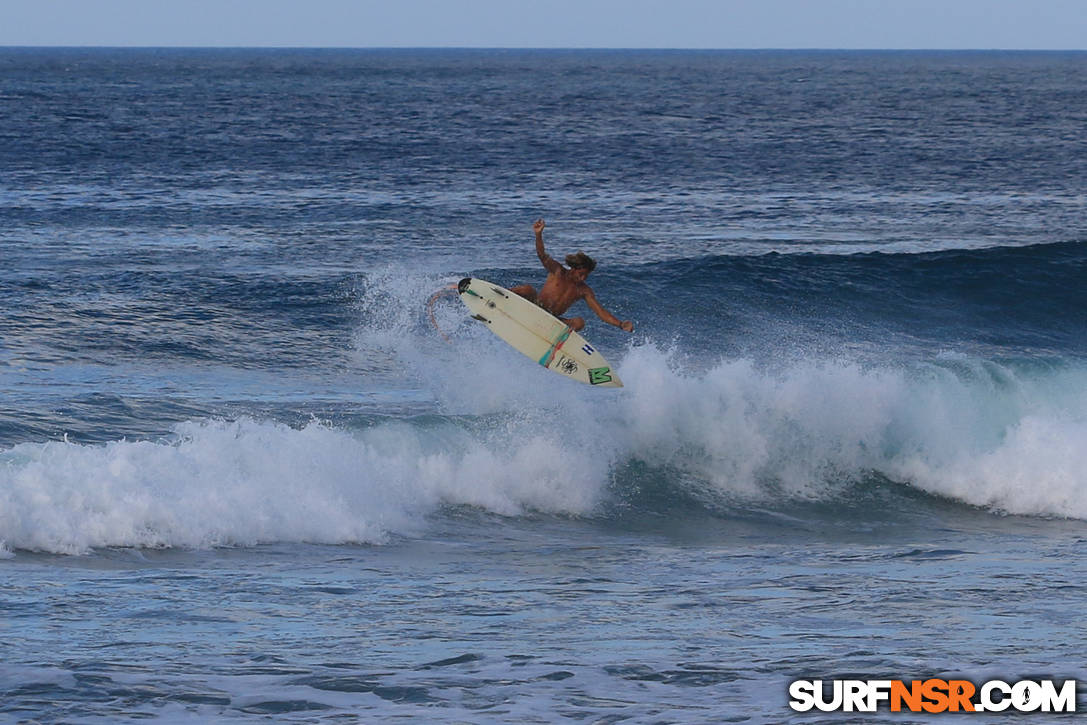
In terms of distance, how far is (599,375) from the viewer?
1462cm

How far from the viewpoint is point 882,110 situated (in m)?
87.8

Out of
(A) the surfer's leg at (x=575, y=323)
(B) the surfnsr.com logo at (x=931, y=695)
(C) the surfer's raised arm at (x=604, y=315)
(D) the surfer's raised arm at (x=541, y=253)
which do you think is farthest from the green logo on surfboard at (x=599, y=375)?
(B) the surfnsr.com logo at (x=931, y=695)

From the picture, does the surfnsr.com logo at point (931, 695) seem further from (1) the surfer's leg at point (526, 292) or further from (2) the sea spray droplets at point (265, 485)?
(1) the surfer's leg at point (526, 292)

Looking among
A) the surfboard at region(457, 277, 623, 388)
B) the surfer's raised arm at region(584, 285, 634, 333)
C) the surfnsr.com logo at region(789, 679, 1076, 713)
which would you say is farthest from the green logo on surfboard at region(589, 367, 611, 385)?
the surfnsr.com logo at region(789, 679, 1076, 713)

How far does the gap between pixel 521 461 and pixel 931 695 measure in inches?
285

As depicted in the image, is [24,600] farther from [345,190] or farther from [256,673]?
[345,190]

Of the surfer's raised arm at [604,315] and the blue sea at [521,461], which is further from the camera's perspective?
the surfer's raised arm at [604,315]

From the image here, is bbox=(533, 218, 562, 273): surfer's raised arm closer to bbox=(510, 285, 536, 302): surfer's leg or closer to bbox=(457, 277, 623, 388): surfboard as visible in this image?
bbox=(510, 285, 536, 302): surfer's leg

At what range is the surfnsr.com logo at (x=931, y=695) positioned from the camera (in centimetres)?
778

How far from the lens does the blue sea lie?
862cm

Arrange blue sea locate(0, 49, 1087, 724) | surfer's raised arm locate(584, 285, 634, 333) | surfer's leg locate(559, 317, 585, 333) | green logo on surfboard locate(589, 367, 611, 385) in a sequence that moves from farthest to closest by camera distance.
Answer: green logo on surfboard locate(589, 367, 611, 385), surfer's leg locate(559, 317, 585, 333), surfer's raised arm locate(584, 285, 634, 333), blue sea locate(0, 49, 1087, 724)

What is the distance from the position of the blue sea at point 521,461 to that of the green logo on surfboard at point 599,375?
94 cm

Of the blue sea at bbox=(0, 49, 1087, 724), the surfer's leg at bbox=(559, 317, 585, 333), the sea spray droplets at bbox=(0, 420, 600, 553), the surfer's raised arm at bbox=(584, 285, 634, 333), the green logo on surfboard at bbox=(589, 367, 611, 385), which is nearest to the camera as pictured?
the blue sea at bbox=(0, 49, 1087, 724)

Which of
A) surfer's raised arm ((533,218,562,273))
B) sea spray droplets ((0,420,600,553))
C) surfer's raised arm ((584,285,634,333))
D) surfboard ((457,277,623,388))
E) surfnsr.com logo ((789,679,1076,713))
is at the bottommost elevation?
sea spray droplets ((0,420,600,553))
